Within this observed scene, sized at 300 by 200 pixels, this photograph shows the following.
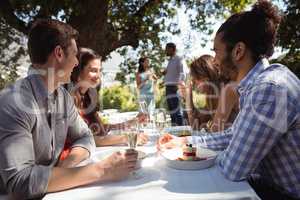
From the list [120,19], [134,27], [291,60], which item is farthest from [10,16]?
[291,60]

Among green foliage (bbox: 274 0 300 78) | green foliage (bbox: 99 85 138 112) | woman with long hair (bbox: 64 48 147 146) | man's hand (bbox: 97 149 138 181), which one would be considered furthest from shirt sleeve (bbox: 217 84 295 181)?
green foliage (bbox: 99 85 138 112)

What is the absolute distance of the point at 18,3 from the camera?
18.6 ft

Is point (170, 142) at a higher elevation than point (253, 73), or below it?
below

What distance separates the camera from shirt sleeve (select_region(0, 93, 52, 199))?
1.16 m

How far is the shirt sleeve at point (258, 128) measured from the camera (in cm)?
128

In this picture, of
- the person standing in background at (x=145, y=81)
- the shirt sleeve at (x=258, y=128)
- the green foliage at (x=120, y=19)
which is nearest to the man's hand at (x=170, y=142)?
the shirt sleeve at (x=258, y=128)

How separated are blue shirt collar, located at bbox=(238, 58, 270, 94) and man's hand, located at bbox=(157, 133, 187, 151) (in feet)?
1.63

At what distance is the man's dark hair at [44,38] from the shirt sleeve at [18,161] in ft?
1.10

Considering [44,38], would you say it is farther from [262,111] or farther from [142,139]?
[262,111]

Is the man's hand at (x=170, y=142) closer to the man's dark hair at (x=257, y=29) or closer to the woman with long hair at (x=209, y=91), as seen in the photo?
the man's dark hair at (x=257, y=29)

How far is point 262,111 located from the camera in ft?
A: 4.21

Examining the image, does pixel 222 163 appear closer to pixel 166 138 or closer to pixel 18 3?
pixel 166 138

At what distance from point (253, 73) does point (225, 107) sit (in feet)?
3.67

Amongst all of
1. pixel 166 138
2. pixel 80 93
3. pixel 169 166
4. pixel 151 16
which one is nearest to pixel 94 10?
pixel 151 16
